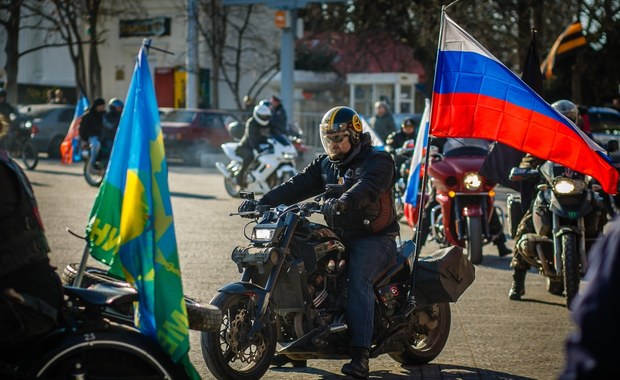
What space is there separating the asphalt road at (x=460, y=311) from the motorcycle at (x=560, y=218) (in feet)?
1.39

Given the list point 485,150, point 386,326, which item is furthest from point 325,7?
point 386,326

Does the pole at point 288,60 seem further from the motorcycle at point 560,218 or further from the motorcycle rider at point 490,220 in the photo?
the motorcycle at point 560,218

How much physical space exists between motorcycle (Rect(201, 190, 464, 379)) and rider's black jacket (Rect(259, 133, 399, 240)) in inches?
7.3

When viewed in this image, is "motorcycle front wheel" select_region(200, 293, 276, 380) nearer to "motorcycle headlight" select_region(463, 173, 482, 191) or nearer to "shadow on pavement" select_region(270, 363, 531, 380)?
"shadow on pavement" select_region(270, 363, 531, 380)

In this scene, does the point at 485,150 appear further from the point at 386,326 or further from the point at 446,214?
the point at 386,326

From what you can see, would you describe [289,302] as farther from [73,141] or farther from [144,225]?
[73,141]

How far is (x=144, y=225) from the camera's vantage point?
16.3ft

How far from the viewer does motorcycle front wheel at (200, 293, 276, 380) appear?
20.3 ft

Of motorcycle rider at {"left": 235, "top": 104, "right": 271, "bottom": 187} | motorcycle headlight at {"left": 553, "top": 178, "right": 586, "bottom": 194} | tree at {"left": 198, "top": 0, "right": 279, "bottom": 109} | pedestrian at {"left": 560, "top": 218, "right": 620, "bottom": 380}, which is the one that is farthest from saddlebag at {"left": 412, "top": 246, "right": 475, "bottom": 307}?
tree at {"left": 198, "top": 0, "right": 279, "bottom": 109}

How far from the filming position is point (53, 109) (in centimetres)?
3275

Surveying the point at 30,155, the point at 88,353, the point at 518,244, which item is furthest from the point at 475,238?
the point at 30,155

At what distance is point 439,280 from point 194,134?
24.9m

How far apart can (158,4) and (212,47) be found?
387 inches

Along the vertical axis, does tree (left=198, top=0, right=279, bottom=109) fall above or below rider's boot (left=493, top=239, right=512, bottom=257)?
above
